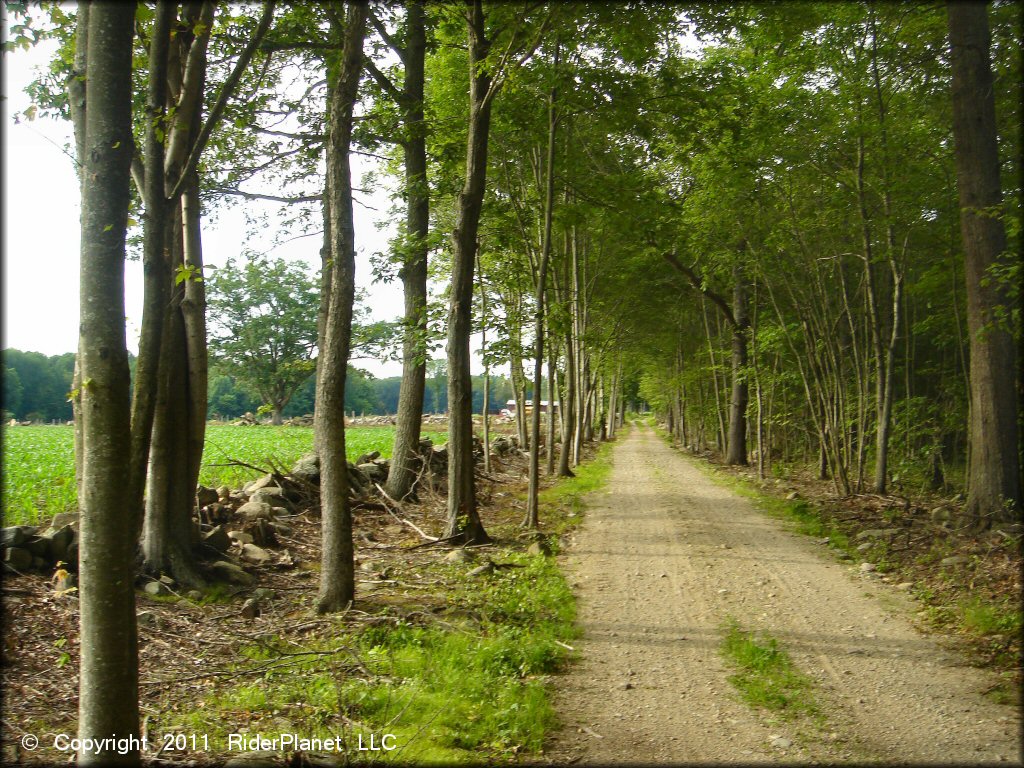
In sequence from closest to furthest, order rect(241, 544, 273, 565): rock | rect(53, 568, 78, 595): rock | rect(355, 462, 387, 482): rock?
rect(53, 568, 78, 595): rock, rect(241, 544, 273, 565): rock, rect(355, 462, 387, 482): rock

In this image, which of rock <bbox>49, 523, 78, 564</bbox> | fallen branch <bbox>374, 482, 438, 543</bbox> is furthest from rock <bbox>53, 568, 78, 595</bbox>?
fallen branch <bbox>374, 482, 438, 543</bbox>

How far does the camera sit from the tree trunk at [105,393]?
339 cm

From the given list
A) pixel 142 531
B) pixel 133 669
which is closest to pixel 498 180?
pixel 142 531

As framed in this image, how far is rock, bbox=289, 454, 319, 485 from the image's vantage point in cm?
1325

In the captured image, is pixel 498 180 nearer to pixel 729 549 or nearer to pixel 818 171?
pixel 818 171

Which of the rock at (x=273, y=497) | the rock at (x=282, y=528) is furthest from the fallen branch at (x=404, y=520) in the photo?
the rock at (x=282, y=528)

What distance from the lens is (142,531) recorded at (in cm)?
796

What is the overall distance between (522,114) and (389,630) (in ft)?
28.7

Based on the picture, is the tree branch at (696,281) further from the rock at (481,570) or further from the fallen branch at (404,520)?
the rock at (481,570)

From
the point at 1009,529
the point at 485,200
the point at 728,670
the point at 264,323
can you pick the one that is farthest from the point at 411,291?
the point at 264,323

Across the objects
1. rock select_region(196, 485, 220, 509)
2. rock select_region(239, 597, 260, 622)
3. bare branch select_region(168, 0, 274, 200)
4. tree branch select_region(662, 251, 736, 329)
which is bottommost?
rock select_region(239, 597, 260, 622)

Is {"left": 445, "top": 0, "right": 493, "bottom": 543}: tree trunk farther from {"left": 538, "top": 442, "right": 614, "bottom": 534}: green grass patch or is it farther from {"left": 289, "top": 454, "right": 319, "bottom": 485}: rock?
{"left": 289, "top": 454, "right": 319, "bottom": 485}: rock

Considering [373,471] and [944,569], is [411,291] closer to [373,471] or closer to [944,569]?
[373,471]

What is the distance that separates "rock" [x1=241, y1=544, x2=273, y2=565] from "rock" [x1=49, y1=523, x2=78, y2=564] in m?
2.09
